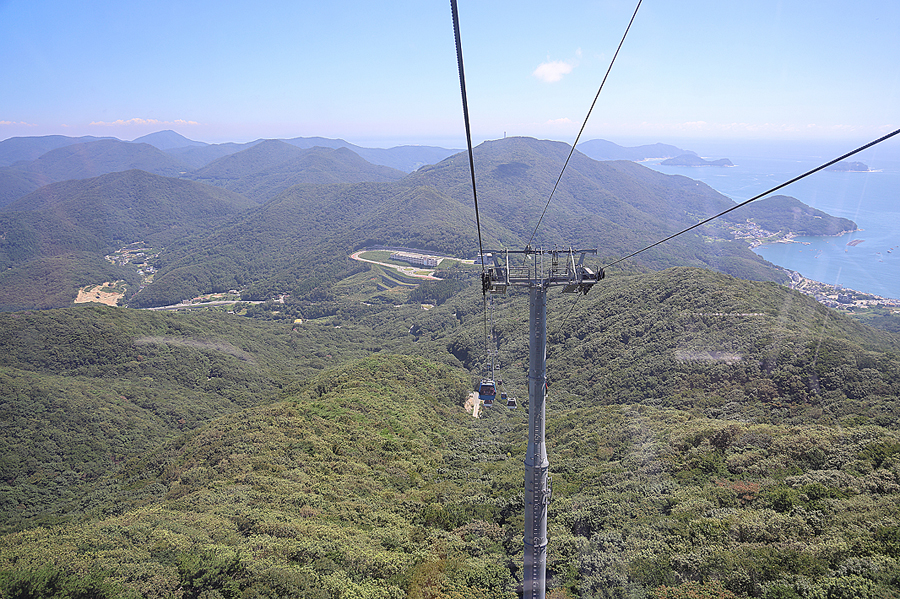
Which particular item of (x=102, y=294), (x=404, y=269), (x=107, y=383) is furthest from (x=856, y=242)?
(x=102, y=294)

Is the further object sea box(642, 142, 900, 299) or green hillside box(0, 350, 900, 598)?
sea box(642, 142, 900, 299)

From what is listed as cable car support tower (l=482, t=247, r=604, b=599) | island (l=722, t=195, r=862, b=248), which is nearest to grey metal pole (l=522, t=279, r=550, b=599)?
cable car support tower (l=482, t=247, r=604, b=599)

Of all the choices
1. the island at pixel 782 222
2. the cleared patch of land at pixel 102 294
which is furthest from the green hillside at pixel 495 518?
the cleared patch of land at pixel 102 294

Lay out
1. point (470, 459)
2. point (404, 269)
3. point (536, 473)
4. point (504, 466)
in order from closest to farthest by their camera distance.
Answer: point (536, 473)
point (504, 466)
point (470, 459)
point (404, 269)

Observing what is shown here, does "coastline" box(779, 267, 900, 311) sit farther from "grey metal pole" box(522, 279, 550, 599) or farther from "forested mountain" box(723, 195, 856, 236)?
"grey metal pole" box(522, 279, 550, 599)

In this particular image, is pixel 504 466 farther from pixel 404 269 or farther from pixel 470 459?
pixel 404 269

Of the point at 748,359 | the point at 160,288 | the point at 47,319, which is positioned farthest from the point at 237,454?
the point at 160,288

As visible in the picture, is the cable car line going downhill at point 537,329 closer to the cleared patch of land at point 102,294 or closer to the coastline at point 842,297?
the coastline at point 842,297
